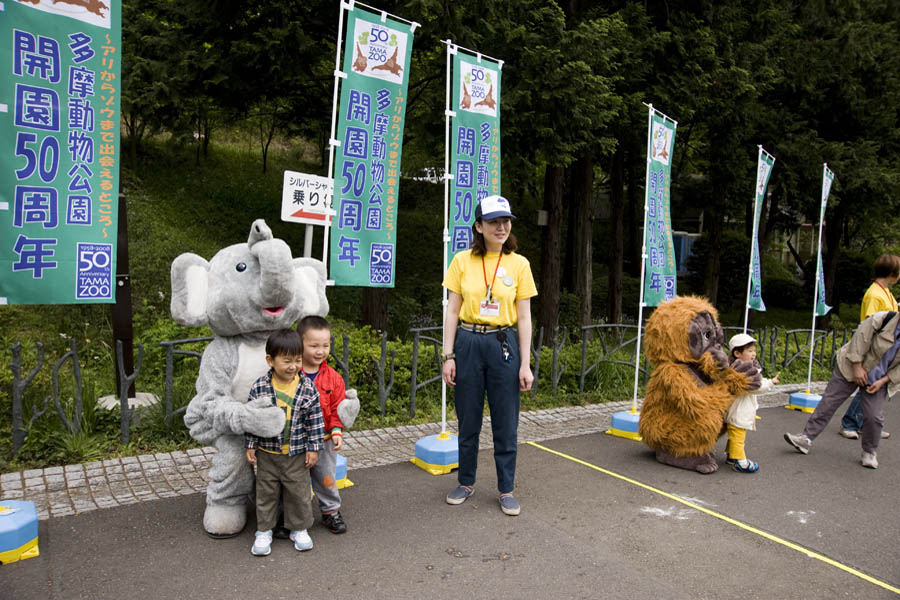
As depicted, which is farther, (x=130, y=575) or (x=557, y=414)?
(x=557, y=414)

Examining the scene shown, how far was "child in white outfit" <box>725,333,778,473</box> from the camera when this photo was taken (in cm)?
546

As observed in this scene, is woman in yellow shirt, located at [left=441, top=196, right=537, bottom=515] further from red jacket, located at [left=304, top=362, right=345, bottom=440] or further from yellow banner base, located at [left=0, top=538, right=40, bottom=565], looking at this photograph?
yellow banner base, located at [left=0, top=538, right=40, bottom=565]

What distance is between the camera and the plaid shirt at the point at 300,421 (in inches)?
142

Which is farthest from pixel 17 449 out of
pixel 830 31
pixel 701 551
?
pixel 830 31

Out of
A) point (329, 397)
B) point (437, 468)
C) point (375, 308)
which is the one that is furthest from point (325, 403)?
point (375, 308)

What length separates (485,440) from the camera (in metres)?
6.16

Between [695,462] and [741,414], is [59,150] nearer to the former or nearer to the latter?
[695,462]

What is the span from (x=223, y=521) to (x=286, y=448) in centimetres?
Answer: 65

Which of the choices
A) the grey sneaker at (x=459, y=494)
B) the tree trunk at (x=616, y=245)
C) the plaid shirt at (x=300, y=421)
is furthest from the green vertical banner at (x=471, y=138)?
the tree trunk at (x=616, y=245)

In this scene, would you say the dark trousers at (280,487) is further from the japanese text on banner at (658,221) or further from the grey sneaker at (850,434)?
the grey sneaker at (850,434)

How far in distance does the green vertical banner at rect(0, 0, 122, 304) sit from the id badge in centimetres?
268

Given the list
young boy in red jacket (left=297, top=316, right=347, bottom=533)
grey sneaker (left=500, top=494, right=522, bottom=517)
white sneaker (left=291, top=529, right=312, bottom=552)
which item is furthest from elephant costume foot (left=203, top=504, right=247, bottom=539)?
grey sneaker (left=500, top=494, right=522, bottom=517)

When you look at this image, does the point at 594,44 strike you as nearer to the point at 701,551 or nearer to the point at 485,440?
the point at 485,440

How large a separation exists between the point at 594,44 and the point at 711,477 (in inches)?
243
